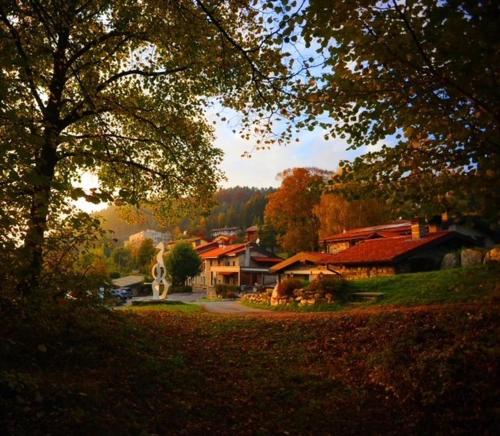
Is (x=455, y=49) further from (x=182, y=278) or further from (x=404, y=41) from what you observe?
(x=182, y=278)

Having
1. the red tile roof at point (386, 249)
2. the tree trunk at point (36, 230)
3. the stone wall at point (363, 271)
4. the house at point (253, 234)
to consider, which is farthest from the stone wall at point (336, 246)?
the house at point (253, 234)

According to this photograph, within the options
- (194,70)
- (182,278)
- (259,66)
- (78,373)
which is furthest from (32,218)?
(182,278)

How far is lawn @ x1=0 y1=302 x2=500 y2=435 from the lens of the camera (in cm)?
552

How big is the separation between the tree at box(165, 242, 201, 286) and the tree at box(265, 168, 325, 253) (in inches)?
490

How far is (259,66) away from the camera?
317 inches

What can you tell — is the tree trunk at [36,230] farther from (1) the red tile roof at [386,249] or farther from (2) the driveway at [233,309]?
(1) the red tile roof at [386,249]

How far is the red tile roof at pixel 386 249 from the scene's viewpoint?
83.1 feet

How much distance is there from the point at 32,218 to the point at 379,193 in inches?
206

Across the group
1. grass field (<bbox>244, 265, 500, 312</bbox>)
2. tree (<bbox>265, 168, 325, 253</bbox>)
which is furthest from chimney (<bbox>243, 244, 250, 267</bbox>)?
grass field (<bbox>244, 265, 500, 312</bbox>)

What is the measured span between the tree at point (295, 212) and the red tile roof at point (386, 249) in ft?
72.4

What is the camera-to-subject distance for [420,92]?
562 centimetres

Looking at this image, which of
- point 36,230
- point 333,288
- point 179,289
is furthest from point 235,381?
point 179,289

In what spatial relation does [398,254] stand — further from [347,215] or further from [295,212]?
[295,212]

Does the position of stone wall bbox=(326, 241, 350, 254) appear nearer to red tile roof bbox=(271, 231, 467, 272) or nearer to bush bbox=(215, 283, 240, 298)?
red tile roof bbox=(271, 231, 467, 272)
